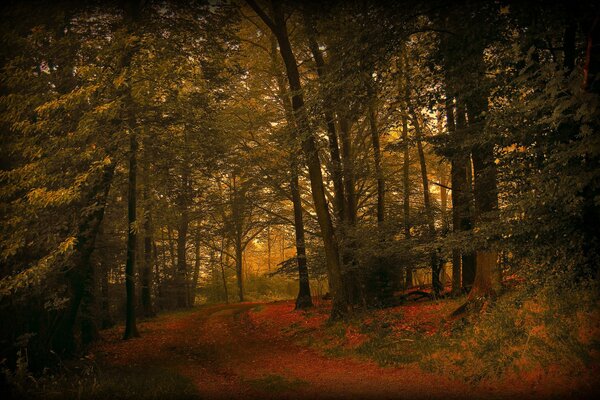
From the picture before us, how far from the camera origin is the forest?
19.9 feet

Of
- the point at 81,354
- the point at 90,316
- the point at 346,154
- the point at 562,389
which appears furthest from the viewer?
the point at 346,154

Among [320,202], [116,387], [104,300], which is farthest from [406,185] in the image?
[104,300]

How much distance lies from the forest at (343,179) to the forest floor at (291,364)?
0.07 m

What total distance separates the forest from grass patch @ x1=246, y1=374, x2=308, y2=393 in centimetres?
9

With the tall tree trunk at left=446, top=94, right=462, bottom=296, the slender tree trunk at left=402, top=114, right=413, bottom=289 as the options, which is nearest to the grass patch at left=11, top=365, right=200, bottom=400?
the tall tree trunk at left=446, top=94, right=462, bottom=296

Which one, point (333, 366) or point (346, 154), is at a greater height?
point (346, 154)

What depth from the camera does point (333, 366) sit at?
8.95 meters

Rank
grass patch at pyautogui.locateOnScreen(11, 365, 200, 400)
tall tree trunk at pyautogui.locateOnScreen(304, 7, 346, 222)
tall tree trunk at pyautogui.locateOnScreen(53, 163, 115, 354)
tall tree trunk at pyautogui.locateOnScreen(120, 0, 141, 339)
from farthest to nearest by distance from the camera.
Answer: tall tree trunk at pyautogui.locateOnScreen(304, 7, 346, 222) → tall tree trunk at pyautogui.locateOnScreen(53, 163, 115, 354) → tall tree trunk at pyautogui.locateOnScreen(120, 0, 141, 339) → grass patch at pyautogui.locateOnScreen(11, 365, 200, 400)

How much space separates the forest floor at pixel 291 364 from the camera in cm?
617

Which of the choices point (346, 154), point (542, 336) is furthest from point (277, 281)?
point (542, 336)

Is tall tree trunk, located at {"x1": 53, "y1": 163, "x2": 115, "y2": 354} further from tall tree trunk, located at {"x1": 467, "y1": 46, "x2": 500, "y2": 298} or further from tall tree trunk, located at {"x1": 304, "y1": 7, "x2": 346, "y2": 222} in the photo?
tall tree trunk, located at {"x1": 467, "y1": 46, "x2": 500, "y2": 298}

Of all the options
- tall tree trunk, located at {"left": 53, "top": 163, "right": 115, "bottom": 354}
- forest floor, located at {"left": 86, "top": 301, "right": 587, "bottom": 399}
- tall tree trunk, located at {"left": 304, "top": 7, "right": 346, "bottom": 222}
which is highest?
tall tree trunk, located at {"left": 304, "top": 7, "right": 346, "bottom": 222}

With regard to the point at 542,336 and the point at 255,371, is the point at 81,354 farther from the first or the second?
the point at 542,336

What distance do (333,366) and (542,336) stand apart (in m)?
4.61
